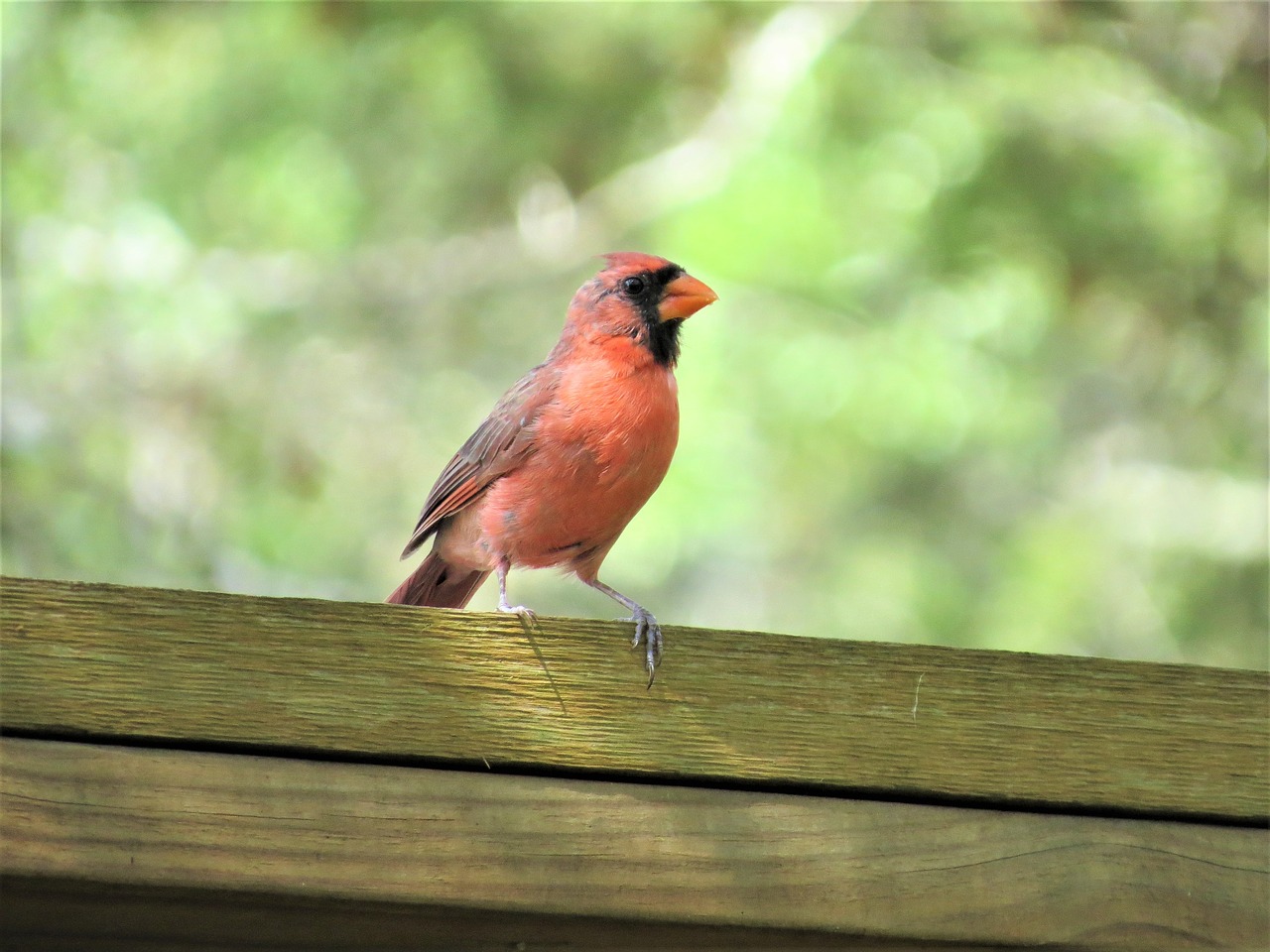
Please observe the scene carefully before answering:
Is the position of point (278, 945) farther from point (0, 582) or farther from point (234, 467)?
point (234, 467)

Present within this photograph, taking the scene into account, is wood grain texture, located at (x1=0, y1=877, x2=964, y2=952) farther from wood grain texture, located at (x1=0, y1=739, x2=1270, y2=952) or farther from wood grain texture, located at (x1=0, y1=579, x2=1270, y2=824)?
wood grain texture, located at (x1=0, y1=579, x2=1270, y2=824)

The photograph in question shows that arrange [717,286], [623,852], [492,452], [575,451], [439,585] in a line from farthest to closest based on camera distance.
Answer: [717,286] → [439,585] → [492,452] → [575,451] → [623,852]

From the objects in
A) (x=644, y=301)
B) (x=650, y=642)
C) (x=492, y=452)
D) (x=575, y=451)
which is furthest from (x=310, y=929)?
(x=644, y=301)

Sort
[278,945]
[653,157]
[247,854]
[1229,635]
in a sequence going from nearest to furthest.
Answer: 1. [247,854]
2. [278,945]
3. [1229,635]
4. [653,157]

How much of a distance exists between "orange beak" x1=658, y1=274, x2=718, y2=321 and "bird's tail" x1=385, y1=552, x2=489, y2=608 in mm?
689

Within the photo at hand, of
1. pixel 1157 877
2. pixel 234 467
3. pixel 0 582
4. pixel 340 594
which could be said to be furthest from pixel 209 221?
pixel 1157 877

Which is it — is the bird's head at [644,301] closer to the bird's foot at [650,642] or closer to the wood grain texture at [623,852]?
the bird's foot at [650,642]

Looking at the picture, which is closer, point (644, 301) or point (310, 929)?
point (310, 929)

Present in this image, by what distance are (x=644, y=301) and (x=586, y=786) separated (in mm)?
1592

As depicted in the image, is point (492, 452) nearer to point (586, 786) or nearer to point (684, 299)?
point (684, 299)

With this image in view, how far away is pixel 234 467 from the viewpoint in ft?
19.9

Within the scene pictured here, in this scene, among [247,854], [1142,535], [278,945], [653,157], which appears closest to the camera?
[247,854]

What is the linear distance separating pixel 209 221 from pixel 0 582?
16.6 feet

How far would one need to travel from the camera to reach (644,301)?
3.19 metres
